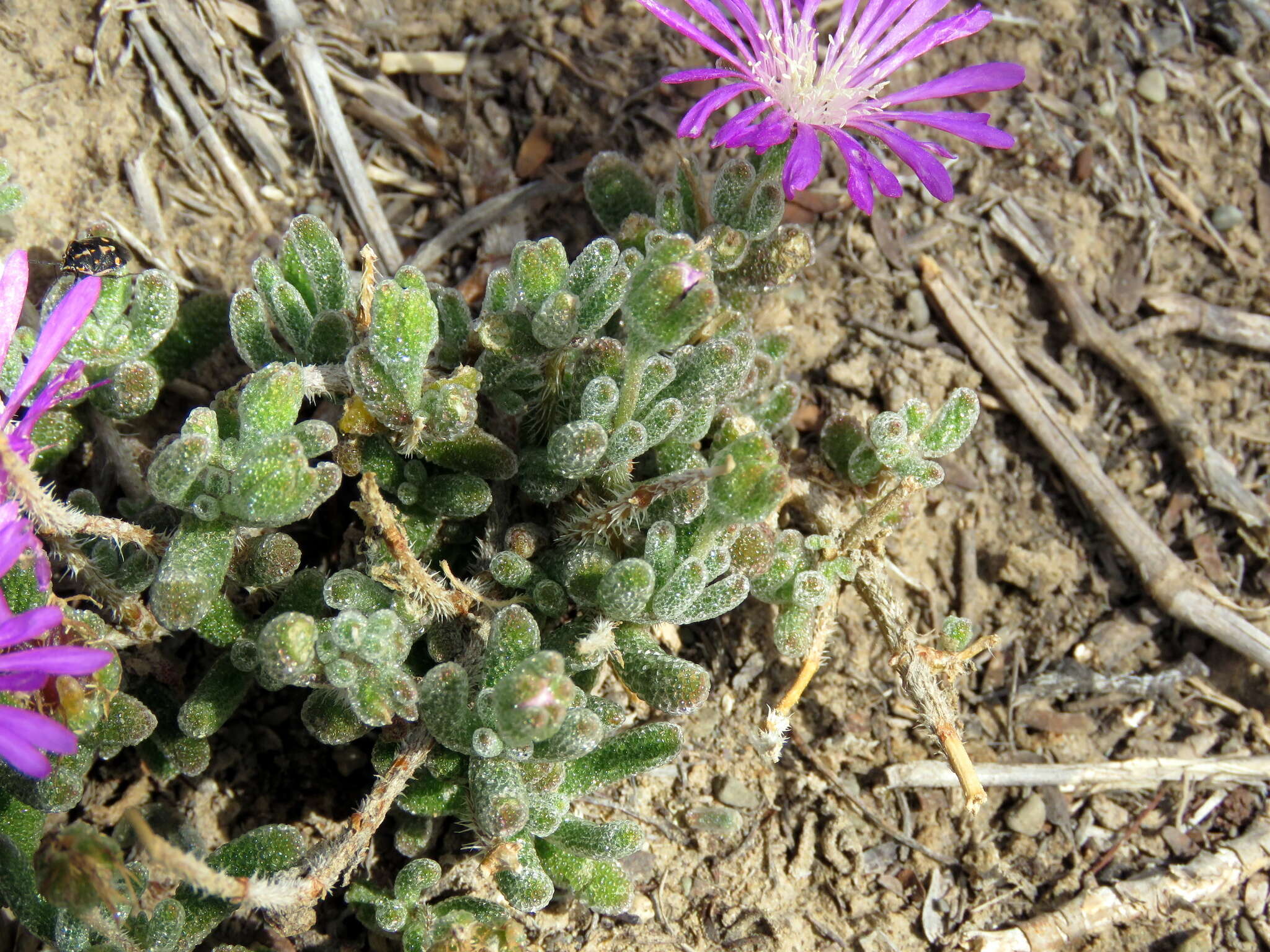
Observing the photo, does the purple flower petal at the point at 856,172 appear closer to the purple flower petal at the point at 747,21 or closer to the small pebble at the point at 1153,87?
the purple flower petal at the point at 747,21

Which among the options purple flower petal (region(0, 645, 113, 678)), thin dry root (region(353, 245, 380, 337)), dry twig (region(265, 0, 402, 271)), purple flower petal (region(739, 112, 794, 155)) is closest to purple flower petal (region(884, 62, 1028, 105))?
purple flower petal (region(739, 112, 794, 155))

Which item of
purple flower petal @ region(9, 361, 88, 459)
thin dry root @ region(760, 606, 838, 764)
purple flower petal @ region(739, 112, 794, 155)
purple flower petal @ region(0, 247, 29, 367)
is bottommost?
thin dry root @ region(760, 606, 838, 764)

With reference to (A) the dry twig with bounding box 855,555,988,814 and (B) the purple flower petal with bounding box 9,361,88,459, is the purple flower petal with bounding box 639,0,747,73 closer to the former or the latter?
(A) the dry twig with bounding box 855,555,988,814

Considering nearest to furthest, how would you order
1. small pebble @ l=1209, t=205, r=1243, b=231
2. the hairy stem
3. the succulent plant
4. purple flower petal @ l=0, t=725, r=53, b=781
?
purple flower petal @ l=0, t=725, r=53, b=781 → the hairy stem → the succulent plant → small pebble @ l=1209, t=205, r=1243, b=231

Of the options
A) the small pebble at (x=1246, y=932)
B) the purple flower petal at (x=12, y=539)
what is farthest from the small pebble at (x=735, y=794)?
the purple flower petal at (x=12, y=539)

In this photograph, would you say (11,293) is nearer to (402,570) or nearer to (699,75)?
(402,570)

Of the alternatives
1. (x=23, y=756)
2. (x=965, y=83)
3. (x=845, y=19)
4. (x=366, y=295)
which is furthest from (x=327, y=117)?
(x=23, y=756)
